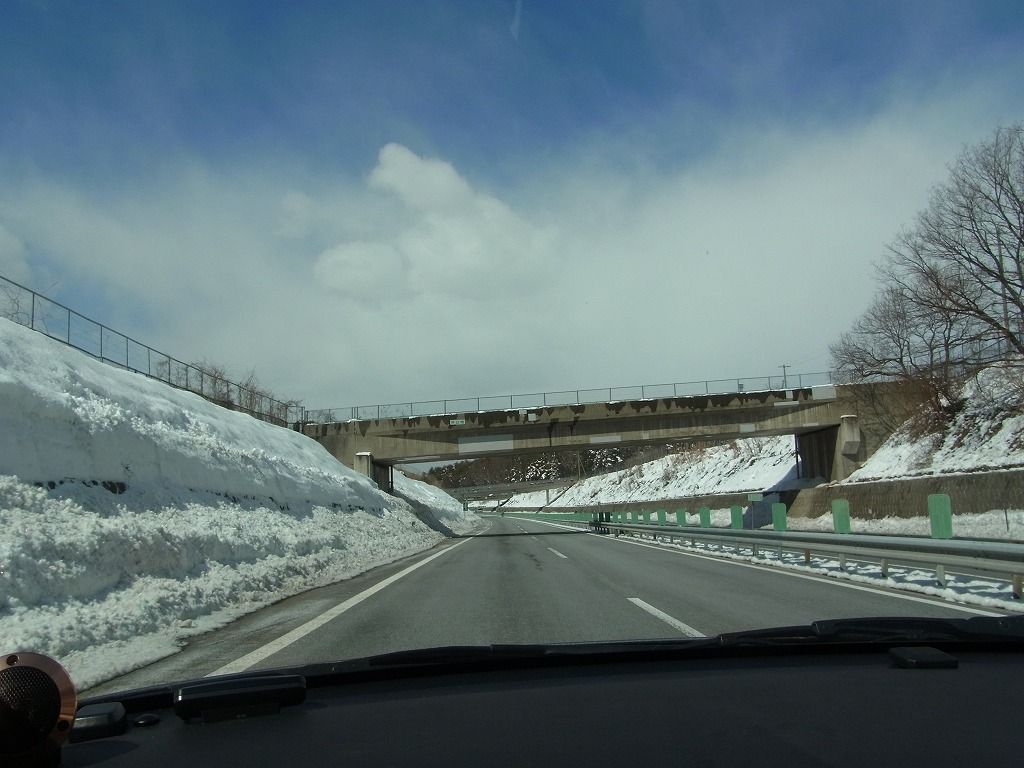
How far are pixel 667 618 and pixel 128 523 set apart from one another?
25.6 feet

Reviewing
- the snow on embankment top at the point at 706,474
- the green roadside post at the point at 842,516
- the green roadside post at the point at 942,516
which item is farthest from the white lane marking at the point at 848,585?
the snow on embankment top at the point at 706,474

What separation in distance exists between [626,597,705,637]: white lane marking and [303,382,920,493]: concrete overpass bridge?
31487 millimetres

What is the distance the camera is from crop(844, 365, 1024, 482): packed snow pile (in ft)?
101

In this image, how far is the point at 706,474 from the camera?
7606 centimetres

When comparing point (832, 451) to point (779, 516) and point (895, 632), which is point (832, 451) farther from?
point (895, 632)

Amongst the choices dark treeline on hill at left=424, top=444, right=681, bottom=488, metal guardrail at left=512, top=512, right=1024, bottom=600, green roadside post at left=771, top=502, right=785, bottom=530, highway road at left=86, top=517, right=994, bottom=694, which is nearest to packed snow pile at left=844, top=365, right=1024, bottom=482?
green roadside post at left=771, top=502, right=785, bottom=530

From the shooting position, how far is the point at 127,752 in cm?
280

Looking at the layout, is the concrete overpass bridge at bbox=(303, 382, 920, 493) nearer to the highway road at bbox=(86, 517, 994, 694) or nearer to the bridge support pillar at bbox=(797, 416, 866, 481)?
the bridge support pillar at bbox=(797, 416, 866, 481)

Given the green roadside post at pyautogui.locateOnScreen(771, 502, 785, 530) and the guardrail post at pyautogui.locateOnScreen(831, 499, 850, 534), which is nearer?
the guardrail post at pyautogui.locateOnScreen(831, 499, 850, 534)

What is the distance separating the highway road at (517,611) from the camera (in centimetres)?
708

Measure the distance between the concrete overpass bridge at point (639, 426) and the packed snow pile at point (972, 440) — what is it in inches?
71.3

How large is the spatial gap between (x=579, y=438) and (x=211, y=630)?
3459cm

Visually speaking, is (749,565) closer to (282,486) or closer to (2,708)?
(282,486)

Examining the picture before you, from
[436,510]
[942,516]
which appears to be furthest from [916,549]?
[436,510]
